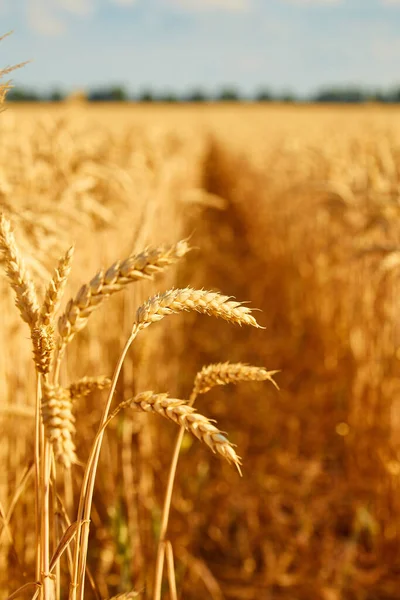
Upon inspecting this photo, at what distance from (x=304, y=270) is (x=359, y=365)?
6.81 feet

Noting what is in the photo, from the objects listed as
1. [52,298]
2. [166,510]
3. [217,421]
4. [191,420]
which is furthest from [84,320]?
[217,421]

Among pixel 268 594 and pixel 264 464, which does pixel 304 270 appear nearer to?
pixel 264 464

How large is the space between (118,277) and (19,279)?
0.14m

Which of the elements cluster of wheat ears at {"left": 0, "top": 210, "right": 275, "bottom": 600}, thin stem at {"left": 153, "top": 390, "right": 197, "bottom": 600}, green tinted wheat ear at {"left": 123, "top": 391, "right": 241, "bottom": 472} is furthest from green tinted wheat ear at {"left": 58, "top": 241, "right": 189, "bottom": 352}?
thin stem at {"left": 153, "top": 390, "right": 197, "bottom": 600}

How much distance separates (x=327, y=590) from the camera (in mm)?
2398

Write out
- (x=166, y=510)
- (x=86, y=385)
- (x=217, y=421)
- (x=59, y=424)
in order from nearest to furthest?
1. (x=59, y=424)
2. (x=86, y=385)
3. (x=166, y=510)
4. (x=217, y=421)

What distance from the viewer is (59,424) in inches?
29.0

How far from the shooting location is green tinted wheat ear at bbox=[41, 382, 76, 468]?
723 mm

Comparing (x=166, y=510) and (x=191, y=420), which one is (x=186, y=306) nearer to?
(x=191, y=420)

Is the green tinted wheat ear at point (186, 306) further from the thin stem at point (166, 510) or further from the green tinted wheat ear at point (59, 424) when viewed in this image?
the thin stem at point (166, 510)

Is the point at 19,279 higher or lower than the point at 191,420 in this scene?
higher

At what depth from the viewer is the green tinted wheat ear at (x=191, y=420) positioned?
0.72 meters

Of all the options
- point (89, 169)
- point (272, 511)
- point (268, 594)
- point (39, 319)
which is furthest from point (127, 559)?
point (89, 169)

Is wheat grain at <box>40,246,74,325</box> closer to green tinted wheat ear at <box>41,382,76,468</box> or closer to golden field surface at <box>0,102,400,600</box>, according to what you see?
green tinted wheat ear at <box>41,382,76,468</box>
